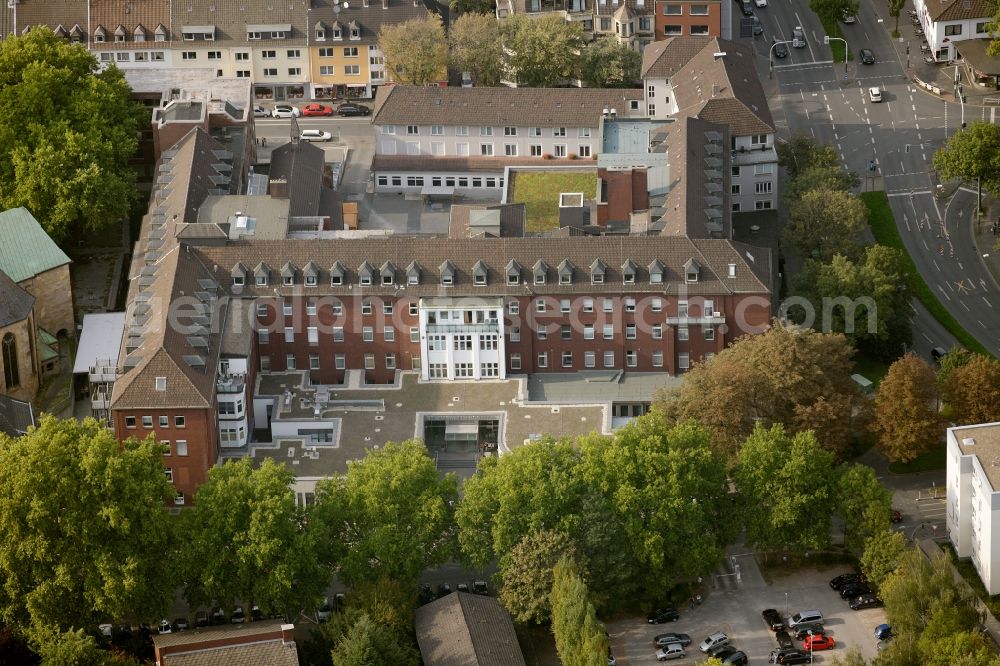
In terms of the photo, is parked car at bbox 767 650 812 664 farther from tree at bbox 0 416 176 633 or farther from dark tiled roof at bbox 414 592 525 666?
tree at bbox 0 416 176 633

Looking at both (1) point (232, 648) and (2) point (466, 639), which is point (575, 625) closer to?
(2) point (466, 639)

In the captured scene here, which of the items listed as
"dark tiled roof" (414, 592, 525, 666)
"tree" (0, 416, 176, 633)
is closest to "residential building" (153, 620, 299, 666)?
"tree" (0, 416, 176, 633)

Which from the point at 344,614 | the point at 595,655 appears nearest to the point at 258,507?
the point at 344,614

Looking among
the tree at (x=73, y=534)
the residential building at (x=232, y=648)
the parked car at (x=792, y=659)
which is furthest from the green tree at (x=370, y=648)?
the parked car at (x=792, y=659)

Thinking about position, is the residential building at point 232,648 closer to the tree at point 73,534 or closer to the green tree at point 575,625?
the tree at point 73,534

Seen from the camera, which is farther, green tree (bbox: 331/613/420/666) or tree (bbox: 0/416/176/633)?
tree (bbox: 0/416/176/633)
